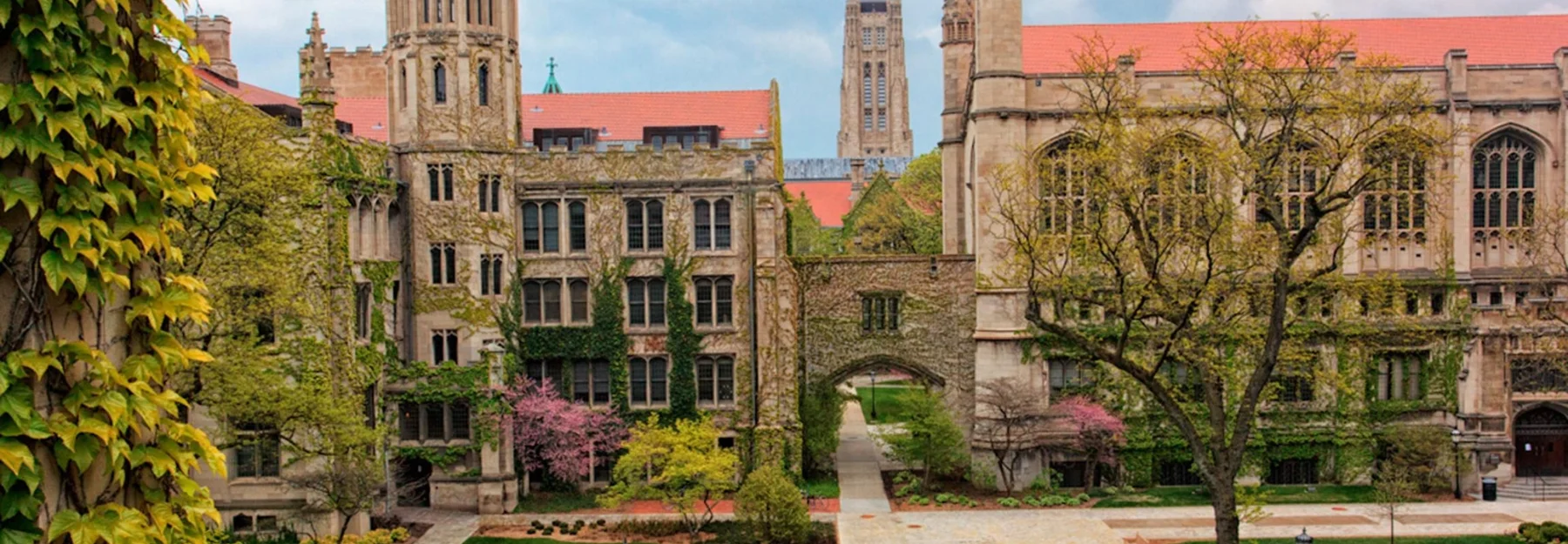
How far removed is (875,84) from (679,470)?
12674 centimetres

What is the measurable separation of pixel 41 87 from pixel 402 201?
32.8 m

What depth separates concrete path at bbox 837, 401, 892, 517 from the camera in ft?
123

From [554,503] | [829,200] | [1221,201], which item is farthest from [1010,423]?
[829,200]

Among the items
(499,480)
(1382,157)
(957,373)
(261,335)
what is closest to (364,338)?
(261,335)

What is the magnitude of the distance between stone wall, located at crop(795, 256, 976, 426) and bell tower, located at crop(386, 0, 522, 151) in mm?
11818

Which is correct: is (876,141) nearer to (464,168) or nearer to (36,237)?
(464,168)

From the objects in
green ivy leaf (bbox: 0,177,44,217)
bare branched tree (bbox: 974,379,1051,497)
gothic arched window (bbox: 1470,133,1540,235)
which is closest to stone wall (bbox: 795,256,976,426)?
bare branched tree (bbox: 974,379,1051,497)

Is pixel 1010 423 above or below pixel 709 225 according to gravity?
below

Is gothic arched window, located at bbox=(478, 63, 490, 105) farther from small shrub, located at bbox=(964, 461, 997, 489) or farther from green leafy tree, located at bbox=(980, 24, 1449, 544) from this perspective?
small shrub, located at bbox=(964, 461, 997, 489)

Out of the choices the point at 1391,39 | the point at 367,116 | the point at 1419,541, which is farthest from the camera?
the point at 367,116

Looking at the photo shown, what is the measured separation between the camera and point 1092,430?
1499 inches

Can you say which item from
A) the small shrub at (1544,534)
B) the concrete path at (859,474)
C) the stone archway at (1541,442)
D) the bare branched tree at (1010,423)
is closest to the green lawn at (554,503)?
the concrete path at (859,474)

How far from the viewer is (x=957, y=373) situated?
1614 inches

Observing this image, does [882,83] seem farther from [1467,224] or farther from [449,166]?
[449,166]
